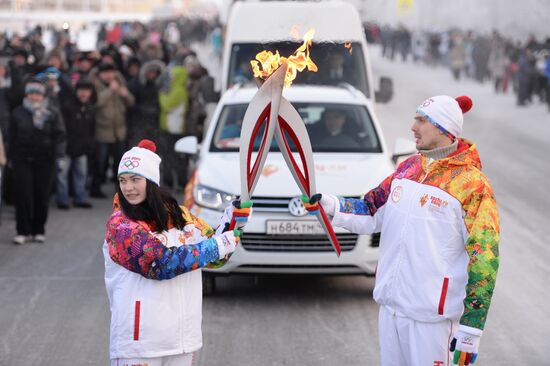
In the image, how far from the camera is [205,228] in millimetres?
4898

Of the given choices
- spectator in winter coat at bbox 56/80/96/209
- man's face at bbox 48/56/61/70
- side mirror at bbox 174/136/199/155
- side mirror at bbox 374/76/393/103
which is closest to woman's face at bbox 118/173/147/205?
side mirror at bbox 174/136/199/155

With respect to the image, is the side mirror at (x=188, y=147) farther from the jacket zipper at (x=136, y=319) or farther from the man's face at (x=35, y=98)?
the jacket zipper at (x=136, y=319)

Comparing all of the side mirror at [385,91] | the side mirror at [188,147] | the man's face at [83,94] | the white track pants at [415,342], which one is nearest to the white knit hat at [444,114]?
the white track pants at [415,342]

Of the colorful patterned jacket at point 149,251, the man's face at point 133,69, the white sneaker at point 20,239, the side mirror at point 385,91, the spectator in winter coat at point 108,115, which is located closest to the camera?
the colorful patterned jacket at point 149,251

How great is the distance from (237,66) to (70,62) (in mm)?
6688

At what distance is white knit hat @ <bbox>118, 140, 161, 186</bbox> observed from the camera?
4680mm

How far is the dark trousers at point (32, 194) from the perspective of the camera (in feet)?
35.8

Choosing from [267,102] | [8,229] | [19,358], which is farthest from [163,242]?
[8,229]

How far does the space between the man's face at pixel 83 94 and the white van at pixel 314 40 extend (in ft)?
5.47

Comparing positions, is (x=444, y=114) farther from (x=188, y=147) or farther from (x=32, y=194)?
(x=32, y=194)

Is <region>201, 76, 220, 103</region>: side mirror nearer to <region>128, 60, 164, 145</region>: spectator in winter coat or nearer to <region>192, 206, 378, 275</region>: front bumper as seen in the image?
<region>128, 60, 164, 145</region>: spectator in winter coat

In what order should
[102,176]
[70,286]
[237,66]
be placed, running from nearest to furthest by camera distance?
[70,286], [237,66], [102,176]

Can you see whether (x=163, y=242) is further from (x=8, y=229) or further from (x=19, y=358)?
(x=8, y=229)

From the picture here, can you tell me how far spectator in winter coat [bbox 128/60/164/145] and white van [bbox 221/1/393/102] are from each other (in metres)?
1.47
